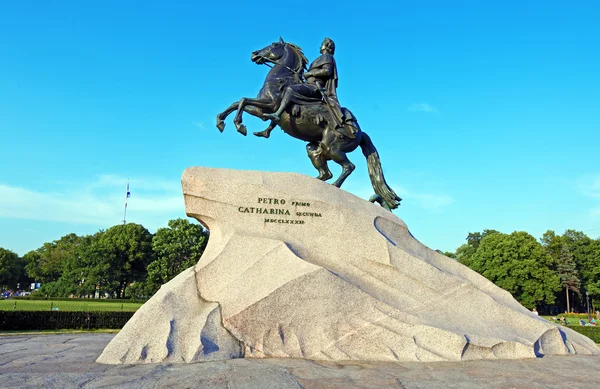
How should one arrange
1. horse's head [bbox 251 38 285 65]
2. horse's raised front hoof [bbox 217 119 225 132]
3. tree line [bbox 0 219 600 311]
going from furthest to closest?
1. tree line [bbox 0 219 600 311]
2. horse's head [bbox 251 38 285 65]
3. horse's raised front hoof [bbox 217 119 225 132]

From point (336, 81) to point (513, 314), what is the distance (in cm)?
686

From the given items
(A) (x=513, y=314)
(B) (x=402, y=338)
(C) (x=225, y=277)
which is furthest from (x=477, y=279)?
(C) (x=225, y=277)

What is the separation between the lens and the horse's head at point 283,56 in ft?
38.0

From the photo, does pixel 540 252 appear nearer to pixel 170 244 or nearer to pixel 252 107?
pixel 170 244

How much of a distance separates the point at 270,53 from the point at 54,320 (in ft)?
43.6

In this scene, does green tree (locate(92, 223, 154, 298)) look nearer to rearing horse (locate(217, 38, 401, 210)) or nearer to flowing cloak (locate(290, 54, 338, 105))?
rearing horse (locate(217, 38, 401, 210))

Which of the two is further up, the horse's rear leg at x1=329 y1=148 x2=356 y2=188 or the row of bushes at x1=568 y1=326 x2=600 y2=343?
the horse's rear leg at x1=329 y1=148 x2=356 y2=188

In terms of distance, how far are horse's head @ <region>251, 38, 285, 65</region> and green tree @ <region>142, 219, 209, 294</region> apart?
35.5 meters

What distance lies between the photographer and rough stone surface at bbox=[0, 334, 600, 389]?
5.37 m

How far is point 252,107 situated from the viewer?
1064 centimetres

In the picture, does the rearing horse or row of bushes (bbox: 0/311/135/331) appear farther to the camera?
row of bushes (bbox: 0/311/135/331)

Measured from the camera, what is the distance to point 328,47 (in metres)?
12.0

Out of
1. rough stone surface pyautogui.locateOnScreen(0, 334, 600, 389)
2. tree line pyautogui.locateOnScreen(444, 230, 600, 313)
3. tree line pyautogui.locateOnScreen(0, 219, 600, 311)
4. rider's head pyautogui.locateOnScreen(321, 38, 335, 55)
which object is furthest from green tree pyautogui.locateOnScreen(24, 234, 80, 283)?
rough stone surface pyautogui.locateOnScreen(0, 334, 600, 389)

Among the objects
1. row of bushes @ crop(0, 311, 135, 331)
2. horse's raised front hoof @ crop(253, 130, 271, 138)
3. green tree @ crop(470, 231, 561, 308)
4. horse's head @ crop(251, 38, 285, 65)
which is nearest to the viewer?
horse's raised front hoof @ crop(253, 130, 271, 138)
